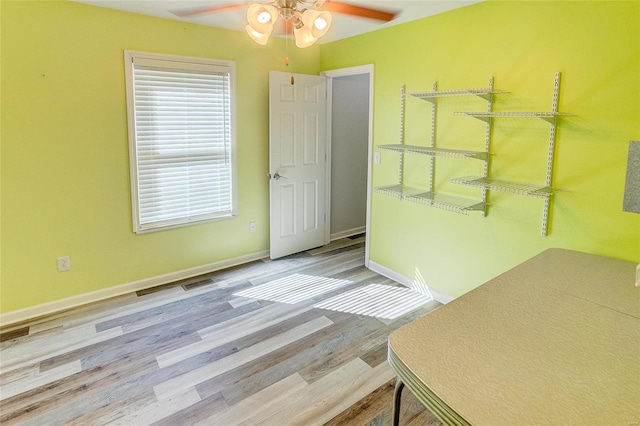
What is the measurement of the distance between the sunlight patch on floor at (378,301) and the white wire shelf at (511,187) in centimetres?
116

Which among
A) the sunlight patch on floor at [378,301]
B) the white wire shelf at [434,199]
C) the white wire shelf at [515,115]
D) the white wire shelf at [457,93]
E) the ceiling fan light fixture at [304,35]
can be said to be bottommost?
the sunlight patch on floor at [378,301]

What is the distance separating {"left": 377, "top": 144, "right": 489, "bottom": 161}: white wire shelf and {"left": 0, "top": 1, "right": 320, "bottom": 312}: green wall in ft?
5.99

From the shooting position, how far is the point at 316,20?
1.90m

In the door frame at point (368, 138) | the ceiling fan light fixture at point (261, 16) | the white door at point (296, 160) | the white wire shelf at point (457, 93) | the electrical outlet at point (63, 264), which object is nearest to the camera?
the ceiling fan light fixture at point (261, 16)

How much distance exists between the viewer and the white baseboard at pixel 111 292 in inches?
120

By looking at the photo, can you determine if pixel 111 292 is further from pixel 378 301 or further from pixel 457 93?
pixel 457 93

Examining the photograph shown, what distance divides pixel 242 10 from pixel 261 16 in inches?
57.7

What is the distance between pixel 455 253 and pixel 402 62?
68.5 inches

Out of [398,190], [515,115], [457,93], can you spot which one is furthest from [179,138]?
[515,115]

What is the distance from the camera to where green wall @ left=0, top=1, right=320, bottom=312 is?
286 centimetres

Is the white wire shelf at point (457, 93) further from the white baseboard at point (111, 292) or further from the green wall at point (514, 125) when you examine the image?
the white baseboard at point (111, 292)

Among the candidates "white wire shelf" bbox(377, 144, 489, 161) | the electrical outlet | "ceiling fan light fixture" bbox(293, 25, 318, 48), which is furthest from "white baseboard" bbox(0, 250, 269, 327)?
"ceiling fan light fixture" bbox(293, 25, 318, 48)

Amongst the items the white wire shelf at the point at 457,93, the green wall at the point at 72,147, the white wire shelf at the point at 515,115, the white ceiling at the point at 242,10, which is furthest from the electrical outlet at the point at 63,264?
the white wire shelf at the point at 515,115

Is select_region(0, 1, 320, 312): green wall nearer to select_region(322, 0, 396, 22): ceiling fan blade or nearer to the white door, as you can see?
the white door
